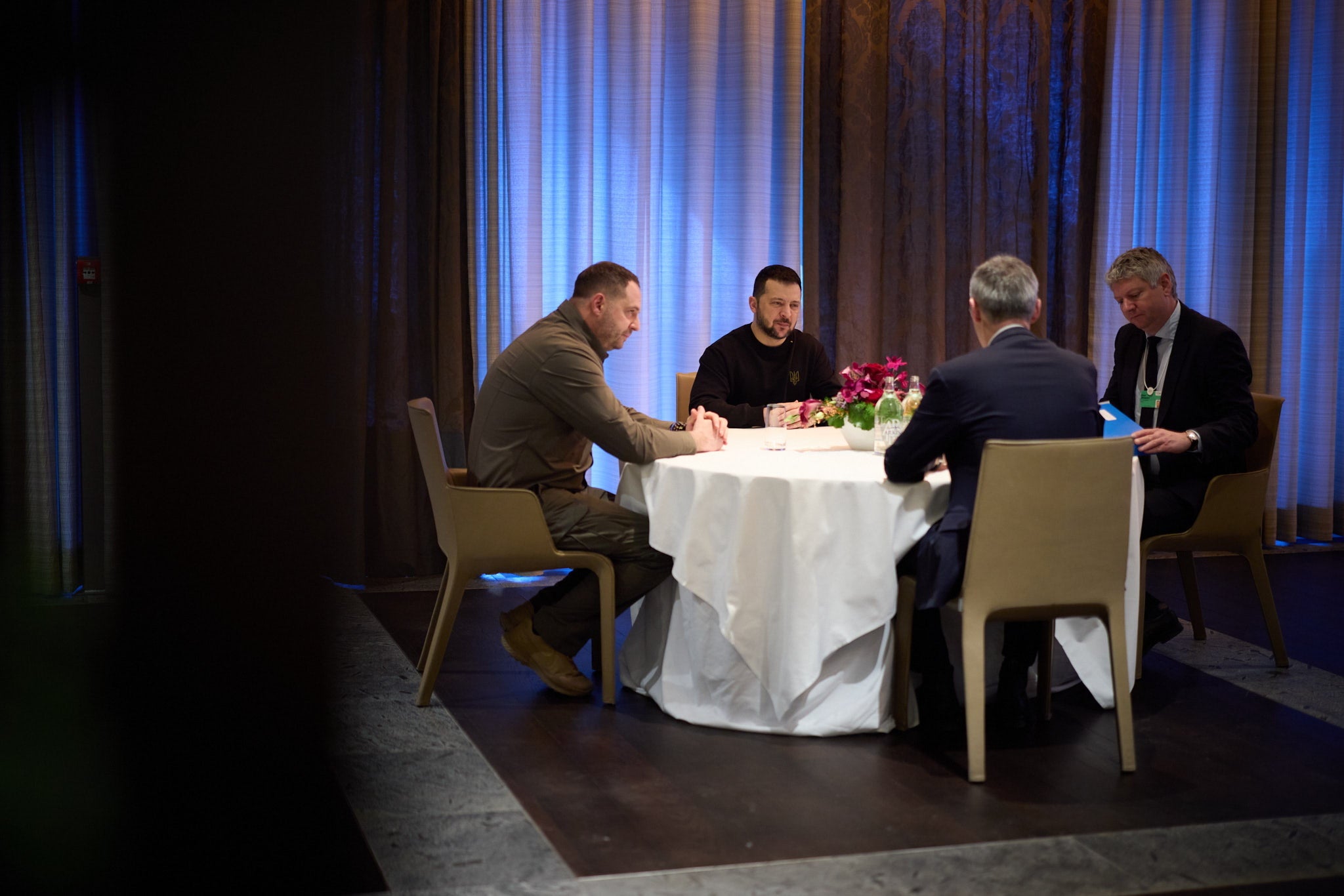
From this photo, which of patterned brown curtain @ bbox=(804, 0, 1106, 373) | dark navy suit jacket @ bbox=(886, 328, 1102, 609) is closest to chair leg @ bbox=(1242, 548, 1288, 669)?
dark navy suit jacket @ bbox=(886, 328, 1102, 609)

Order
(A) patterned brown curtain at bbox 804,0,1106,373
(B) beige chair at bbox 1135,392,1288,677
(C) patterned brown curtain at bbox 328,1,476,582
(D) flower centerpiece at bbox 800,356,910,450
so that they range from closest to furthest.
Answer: (D) flower centerpiece at bbox 800,356,910,450, (B) beige chair at bbox 1135,392,1288,677, (C) patterned brown curtain at bbox 328,1,476,582, (A) patterned brown curtain at bbox 804,0,1106,373

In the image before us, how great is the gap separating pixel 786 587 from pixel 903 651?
1.15 ft

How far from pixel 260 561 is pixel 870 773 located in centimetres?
241

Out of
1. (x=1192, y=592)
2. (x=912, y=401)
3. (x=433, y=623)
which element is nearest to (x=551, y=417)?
(x=433, y=623)

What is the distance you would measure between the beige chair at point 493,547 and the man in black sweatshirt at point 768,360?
114 cm

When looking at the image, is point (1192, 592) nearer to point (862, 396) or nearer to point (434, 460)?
point (862, 396)

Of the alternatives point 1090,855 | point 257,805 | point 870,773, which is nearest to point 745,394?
point 870,773

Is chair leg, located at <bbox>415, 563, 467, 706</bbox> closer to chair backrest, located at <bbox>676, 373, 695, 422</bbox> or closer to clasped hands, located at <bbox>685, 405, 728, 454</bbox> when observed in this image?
clasped hands, located at <bbox>685, 405, 728, 454</bbox>

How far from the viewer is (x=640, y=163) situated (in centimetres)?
496

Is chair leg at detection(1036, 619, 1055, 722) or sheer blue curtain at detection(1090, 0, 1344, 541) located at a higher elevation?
sheer blue curtain at detection(1090, 0, 1344, 541)

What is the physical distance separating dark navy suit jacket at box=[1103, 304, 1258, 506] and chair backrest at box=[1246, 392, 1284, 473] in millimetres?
101

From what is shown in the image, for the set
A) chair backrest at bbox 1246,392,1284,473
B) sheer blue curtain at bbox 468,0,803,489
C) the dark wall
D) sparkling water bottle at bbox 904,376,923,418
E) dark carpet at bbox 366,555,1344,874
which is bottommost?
dark carpet at bbox 366,555,1344,874

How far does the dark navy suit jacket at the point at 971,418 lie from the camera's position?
271cm

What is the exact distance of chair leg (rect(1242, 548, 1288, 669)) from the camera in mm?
3561
